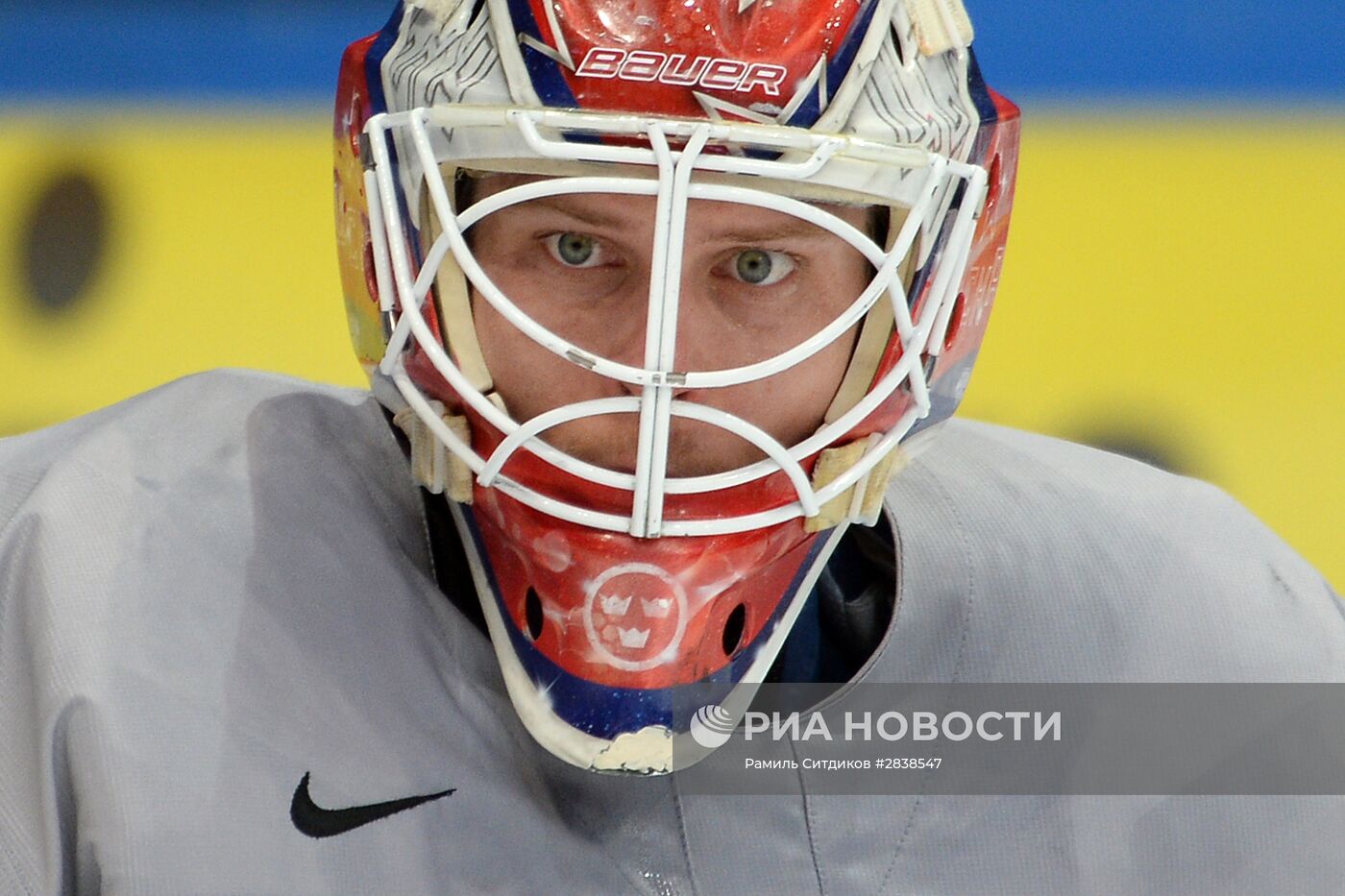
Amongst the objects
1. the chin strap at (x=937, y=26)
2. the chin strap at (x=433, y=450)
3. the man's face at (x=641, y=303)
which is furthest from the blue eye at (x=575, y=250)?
the chin strap at (x=937, y=26)

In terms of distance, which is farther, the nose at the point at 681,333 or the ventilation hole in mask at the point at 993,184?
the ventilation hole in mask at the point at 993,184

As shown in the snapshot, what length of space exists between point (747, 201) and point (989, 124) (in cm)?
22

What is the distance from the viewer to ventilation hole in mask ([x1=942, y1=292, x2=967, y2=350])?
100 centimetres

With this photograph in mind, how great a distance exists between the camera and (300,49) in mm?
2031

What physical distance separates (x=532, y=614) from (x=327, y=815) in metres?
0.16

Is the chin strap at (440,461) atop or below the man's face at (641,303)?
below

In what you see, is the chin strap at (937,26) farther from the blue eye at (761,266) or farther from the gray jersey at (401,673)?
the gray jersey at (401,673)

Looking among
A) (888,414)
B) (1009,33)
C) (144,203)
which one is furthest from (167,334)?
(888,414)

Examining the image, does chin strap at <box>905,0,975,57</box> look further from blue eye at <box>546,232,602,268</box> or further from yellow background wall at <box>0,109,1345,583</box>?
yellow background wall at <box>0,109,1345,583</box>

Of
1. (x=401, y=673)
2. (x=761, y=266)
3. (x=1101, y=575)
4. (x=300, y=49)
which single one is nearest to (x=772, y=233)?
(x=761, y=266)

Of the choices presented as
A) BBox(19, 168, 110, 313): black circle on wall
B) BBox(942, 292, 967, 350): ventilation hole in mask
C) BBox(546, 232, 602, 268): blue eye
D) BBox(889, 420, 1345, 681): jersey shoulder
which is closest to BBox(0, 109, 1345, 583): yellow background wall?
BBox(19, 168, 110, 313): black circle on wall

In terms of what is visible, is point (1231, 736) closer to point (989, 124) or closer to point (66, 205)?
point (989, 124)

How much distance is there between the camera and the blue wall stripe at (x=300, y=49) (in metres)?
2.02

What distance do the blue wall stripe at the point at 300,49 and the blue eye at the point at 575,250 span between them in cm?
122
